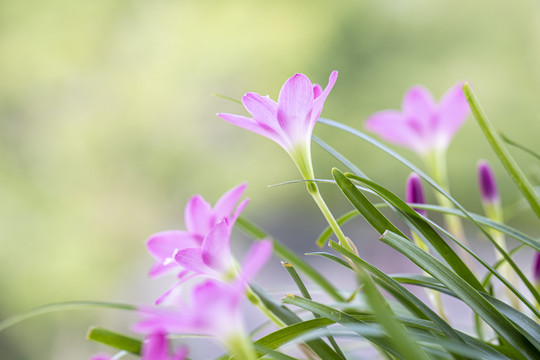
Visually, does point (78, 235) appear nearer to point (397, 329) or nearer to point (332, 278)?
point (332, 278)

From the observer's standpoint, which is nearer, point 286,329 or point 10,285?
point 286,329

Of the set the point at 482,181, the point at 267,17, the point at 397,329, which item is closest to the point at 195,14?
the point at 267,17

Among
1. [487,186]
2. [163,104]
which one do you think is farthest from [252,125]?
[163,104]

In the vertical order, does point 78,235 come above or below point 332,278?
above

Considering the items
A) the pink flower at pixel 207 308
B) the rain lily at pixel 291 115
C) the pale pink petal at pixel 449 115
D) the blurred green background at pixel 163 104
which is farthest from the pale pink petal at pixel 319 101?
the blurred green background at pixel 163 104

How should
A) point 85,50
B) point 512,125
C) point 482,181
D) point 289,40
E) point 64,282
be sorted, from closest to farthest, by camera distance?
point 482,181 < point 64,282 < point 85,50 < point 289,40 < point 512,125

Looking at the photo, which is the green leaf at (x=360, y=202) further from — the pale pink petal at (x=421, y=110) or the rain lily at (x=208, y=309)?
the pale pink petal at (x=421, y=110)
